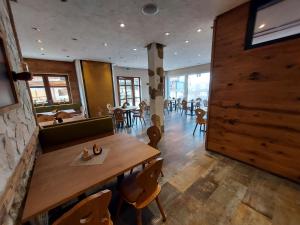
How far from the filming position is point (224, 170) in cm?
226

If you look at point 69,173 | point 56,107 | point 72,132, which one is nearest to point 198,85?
point 72,132

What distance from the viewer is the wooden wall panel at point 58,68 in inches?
202

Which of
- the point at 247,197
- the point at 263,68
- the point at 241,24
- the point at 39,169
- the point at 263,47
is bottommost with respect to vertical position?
the point at 247,197

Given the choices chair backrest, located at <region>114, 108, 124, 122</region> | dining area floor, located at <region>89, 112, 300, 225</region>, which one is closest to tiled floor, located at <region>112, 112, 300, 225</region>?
dining area floor, located at <region>89, 112, 300, 225</region>

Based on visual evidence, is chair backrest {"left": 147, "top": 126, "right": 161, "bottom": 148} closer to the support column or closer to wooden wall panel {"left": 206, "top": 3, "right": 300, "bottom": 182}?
wooden wall panel {"left": 206, "top": 3, "right": 300, "bottom": 182}

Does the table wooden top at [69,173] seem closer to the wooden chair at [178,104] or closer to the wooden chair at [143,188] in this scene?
the wooden chair at [143,188]

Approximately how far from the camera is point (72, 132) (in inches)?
93.1

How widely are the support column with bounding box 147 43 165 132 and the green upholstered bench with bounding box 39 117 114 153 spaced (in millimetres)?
1677

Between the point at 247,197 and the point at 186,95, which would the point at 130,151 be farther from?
the point at 186,95

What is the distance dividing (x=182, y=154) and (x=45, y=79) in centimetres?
624

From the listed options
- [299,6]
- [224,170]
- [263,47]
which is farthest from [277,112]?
[299,6]

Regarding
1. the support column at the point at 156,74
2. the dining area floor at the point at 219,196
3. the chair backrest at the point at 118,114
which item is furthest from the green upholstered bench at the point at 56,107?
the dining area floor at the point at 219,196

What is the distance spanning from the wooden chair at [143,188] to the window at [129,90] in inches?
273

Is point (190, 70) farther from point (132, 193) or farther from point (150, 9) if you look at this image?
point (132, 193)
